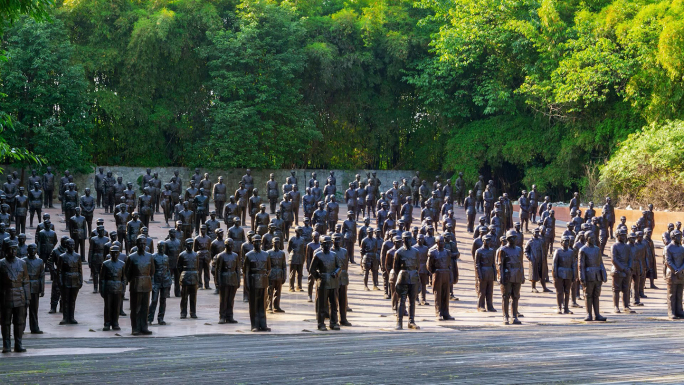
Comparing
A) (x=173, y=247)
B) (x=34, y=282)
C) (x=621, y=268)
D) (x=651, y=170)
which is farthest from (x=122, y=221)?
(x=651, y=170)

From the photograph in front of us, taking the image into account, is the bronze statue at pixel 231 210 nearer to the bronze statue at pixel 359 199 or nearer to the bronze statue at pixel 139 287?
the bronze statue at pixel 359 199

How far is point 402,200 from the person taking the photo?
2756cm

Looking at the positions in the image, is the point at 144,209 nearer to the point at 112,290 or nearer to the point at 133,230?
the point at 133,230

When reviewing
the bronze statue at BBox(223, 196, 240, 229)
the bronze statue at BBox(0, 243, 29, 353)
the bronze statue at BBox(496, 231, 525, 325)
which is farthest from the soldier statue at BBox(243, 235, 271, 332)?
the bronze statue at BBox(223, 196, 240, 229)

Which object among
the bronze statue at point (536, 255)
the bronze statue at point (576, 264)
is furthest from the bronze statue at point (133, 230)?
the bronze statue at point (576, 264)

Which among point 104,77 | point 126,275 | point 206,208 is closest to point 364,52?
point 104,77

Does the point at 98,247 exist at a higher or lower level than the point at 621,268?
higher

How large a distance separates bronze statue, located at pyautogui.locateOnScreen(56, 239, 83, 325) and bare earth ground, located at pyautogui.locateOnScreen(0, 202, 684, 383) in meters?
0.25

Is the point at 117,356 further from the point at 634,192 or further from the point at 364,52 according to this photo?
the point at 364,52

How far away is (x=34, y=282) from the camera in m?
12.6

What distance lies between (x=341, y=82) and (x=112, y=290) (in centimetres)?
2784

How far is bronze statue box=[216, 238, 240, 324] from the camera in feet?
45.1

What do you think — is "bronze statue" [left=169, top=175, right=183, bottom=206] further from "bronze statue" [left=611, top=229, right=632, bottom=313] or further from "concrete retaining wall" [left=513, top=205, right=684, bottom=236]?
"bronze statue" [left=611, top=229, right=632, bottom=313]

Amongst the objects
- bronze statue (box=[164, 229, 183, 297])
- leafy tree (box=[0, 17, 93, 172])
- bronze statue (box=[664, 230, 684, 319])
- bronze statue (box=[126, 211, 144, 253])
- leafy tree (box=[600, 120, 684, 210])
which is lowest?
bronze statue (box=[664, 230, 684, 319])
